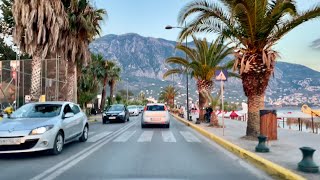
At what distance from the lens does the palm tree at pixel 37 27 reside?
79.4ft

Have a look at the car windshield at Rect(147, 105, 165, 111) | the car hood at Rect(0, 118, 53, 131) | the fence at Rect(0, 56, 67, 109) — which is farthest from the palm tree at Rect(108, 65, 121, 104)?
the car hood at Rect(0, 118, 53, 131)

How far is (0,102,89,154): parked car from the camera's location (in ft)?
30.8

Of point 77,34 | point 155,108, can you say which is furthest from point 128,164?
point 77,34

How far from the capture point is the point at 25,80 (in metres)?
28.0

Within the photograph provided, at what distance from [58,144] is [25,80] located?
1906 cm

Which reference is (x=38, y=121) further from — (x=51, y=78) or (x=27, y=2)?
(x=51, y=78)

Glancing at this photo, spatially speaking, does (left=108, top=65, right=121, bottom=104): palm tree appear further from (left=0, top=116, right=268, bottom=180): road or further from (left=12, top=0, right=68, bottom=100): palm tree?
(left=0, top=116, right=268, bottom=180): road

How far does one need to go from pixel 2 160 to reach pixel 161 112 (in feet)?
45.2

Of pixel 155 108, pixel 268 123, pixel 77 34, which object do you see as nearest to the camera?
pixel 268 123

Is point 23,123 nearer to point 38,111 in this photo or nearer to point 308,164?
point 38,111

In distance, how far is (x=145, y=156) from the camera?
10070mm

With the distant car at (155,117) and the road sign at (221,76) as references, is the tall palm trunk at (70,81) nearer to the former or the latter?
the distant car at (155,117)

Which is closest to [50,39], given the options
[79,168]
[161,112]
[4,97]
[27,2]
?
[27,2]

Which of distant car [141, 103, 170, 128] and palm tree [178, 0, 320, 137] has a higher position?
palm tree [178, 0, 320, 137]
